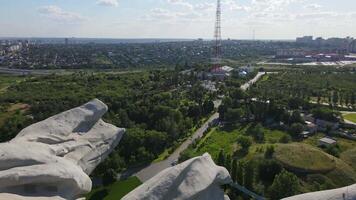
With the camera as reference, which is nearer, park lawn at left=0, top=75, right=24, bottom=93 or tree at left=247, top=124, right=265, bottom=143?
tree at left=247, top=124, right=265, bottom=143

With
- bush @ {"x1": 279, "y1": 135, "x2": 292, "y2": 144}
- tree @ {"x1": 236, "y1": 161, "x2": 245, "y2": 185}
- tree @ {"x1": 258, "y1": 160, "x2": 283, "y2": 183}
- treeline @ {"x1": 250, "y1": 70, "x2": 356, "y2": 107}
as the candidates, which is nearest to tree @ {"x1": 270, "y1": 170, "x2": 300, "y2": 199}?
tree @ {"x1": 236, "y1": 161, "x2": 245, "y2": 185}

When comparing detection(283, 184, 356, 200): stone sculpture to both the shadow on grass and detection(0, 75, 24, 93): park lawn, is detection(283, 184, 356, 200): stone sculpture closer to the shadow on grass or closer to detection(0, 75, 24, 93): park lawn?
the shadow on grass

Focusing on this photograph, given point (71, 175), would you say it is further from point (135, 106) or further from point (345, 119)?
point (345, 119)

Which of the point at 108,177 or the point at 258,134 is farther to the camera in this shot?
the point at 258,134

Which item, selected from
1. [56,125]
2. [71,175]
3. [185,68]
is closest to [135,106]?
[56,125]

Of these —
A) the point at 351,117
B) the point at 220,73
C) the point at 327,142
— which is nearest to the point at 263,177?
the point at 327,142

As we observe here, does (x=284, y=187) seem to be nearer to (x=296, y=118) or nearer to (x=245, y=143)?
(x=245, y=143)

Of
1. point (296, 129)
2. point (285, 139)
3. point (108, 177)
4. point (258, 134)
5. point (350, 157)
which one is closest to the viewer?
point (108, 177)
